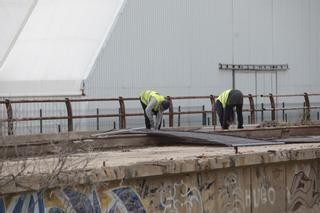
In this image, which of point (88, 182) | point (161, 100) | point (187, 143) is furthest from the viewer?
point (161, 100)

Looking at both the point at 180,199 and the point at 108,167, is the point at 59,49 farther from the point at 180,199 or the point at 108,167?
the point at 108,167

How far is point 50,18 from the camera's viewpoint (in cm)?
2981

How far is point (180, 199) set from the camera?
9602mm

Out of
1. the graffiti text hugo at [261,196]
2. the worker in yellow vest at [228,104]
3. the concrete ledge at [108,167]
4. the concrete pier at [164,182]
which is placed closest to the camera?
the concrete ledge at [108,167]

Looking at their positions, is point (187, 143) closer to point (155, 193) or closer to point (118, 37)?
point (155, 193)

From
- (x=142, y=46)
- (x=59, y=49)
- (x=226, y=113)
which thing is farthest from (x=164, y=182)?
(x=142, y=46)

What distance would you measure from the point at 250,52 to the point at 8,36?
1145 cm

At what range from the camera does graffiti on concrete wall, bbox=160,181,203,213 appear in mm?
9383

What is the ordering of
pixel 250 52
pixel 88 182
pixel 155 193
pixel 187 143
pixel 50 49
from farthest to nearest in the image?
1. pixel 250 52
2. pixel 50 49
3. pixel 187 143
4. pixel 155 193
5. pixel 88 182

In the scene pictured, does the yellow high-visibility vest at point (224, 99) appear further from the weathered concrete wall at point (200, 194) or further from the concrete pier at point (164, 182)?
the weathered concrete wall at point (200, 194)

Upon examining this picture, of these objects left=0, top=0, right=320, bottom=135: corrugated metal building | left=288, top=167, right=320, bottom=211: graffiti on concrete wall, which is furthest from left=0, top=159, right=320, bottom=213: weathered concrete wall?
left=0, top=0, right=320, bottom=135: corrugated metal building

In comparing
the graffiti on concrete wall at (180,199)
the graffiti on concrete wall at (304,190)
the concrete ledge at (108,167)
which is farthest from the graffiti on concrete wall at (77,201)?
the graffiti on concrete wall at (304,190)

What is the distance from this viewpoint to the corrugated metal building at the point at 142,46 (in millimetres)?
27812

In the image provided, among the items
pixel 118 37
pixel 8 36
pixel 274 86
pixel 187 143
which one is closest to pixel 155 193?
pixel 187 143
